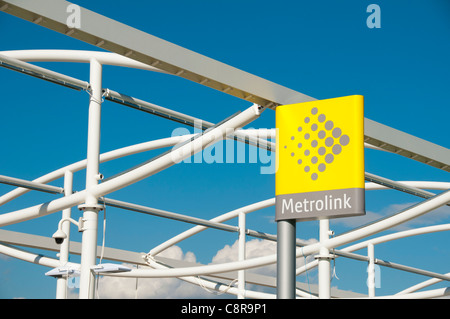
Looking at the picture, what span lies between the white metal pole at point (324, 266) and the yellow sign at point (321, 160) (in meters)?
10.9

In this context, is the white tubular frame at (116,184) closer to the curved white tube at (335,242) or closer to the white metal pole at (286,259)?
the curved white tube at (335,242)

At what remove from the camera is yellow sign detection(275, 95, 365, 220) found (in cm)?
856

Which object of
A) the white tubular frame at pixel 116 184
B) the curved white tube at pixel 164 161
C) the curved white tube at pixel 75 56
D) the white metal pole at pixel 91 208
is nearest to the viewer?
the curved white tube at pixel 164 161

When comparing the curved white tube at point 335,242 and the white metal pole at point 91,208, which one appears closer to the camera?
the white metal pole at point 91,208

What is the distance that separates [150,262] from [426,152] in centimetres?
1563

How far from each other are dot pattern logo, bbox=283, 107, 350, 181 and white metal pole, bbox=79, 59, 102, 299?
494cm

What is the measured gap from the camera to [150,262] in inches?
1046

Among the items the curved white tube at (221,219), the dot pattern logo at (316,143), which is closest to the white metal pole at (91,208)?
the dot pattern logo at (316,143)

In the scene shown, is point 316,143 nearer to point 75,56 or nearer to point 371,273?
point 75,56

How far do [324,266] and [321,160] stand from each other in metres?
11.4

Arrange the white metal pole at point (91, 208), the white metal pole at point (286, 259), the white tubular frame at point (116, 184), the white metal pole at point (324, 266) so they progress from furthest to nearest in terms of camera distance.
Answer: the white metal pole at point (324, 266)
the white metal pole at point (91, 208)
the white tubular frame at point (116, 184)
the white metal pole at point (286, 259)

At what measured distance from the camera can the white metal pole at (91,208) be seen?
12.6 metres
